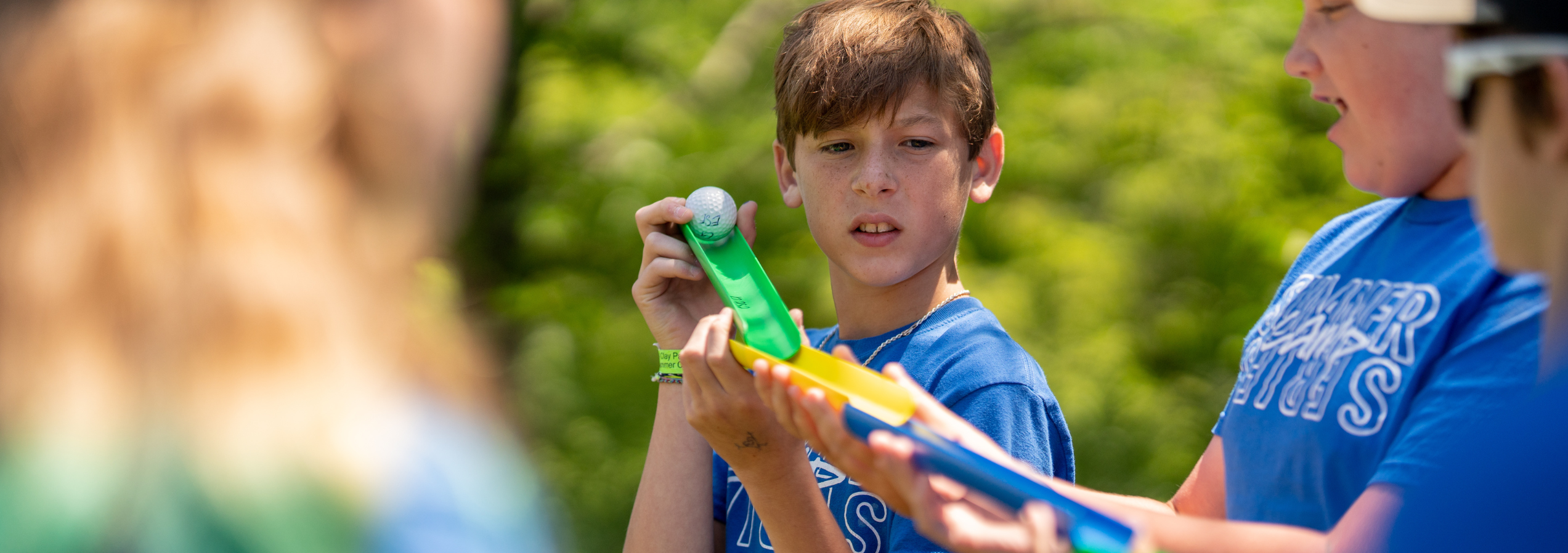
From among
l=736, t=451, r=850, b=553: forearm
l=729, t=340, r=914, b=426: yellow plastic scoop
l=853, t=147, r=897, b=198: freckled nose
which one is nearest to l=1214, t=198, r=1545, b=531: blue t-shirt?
l=729, t=340, r=914, b=426: yellow plastic scoop

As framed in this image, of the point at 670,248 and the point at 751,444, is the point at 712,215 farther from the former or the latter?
the point at 751,444

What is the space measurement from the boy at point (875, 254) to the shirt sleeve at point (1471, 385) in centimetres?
69

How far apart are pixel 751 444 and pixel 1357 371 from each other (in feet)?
3.05

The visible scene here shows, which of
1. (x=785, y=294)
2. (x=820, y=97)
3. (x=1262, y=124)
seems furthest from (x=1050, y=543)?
(x=1262, y=124)

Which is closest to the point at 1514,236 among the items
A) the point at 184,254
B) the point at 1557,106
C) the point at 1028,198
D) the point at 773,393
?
the point at 1557,106

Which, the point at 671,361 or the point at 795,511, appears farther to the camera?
the point at 671,361

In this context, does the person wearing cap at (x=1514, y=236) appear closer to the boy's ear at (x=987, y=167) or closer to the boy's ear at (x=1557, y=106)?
the boy's ear at (x=1557, y=106)

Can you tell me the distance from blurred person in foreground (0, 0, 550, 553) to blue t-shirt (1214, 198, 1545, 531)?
3.68 feet

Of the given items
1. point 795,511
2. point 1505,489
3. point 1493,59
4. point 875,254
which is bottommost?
point 1505,489

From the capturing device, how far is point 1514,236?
1.08 metres

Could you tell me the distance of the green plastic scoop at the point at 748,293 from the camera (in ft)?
5.82

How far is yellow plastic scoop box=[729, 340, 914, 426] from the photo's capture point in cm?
147

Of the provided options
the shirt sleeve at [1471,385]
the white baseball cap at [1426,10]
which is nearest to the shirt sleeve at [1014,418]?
the shirt sleeve at [1471,385]

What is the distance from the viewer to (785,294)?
5742mm
